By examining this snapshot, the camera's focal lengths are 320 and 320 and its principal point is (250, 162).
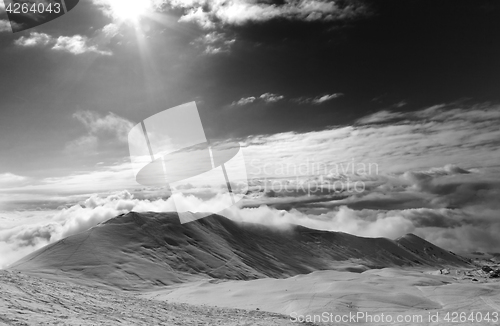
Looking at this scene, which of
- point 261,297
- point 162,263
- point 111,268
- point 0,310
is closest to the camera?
point 0,310

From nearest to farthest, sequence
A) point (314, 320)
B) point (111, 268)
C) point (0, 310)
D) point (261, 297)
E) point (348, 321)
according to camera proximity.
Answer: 1. point (0, 310)
2. point (314, 320)
3. point (348, 321)
4. point (261, 297)
5. point (111, 268)

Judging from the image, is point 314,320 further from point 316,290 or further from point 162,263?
point 162,263

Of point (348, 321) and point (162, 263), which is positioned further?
point (162, 263)

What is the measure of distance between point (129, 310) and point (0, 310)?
8.86 metres

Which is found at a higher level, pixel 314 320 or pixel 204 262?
pixel 314 320

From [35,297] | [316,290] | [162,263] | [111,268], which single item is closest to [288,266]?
[162,263]

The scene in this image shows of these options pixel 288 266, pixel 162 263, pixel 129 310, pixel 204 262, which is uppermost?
pixel 129 310

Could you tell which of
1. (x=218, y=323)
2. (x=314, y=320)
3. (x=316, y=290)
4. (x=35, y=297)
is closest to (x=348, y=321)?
(x=314, y=320)

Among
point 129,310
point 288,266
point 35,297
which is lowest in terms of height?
point 288,266

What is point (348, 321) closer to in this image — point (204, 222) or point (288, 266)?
point (204, 222)

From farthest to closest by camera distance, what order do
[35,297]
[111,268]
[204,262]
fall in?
[204,262]
[111,268]
[35,297]

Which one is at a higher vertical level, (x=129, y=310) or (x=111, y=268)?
(x=129, y=310)

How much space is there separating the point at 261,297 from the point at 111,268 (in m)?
58.5

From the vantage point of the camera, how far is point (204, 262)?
12912 cm
